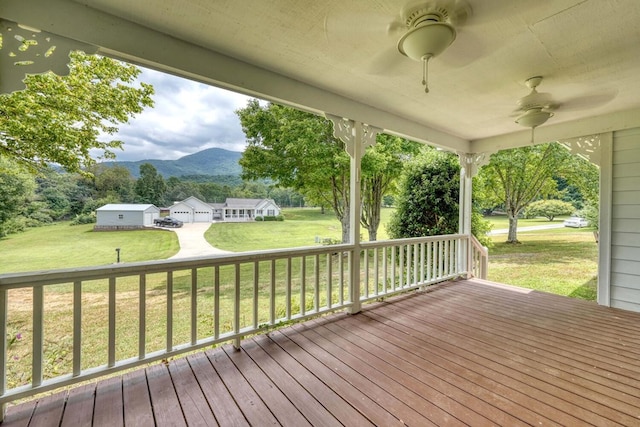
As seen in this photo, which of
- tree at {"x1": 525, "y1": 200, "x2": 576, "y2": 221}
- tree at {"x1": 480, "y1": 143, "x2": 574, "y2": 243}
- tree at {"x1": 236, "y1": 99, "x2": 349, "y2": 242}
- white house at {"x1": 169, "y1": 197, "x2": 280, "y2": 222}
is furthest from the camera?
tree at {"x1": 525, "y1": 200, "x2": 576, "y2": 221}

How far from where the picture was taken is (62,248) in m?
2.08

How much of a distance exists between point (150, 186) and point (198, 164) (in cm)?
48

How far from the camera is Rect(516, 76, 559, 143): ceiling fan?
101 inches

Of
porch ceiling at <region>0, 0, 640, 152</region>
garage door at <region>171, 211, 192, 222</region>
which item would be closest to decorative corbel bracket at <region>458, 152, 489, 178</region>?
porch ceiling at <region>0, 0, 640, 152</region>

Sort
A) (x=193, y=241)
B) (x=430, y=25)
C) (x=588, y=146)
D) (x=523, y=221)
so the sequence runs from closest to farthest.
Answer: (x=430, y=25), (x=193, y=241), (x=588, y=146), (x=523, y=221)

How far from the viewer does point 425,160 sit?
5.70 meters

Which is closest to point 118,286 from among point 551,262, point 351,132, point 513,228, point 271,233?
point 271,233

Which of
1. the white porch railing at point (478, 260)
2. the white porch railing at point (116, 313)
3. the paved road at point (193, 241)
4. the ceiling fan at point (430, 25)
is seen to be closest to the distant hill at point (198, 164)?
the paved road at point (193, 241)

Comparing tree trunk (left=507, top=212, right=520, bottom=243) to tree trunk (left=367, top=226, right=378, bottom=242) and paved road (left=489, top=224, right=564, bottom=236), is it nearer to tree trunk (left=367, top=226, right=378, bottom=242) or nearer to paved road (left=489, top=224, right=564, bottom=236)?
paved road (left=489, top=224, right=564, bottom=236)

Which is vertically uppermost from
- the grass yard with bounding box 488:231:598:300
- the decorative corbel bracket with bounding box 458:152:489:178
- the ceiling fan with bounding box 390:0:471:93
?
the ceiling fan with bounding box 390:0:471:93

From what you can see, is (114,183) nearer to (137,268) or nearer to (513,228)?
(137,268)

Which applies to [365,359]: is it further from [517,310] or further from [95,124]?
[95,124]

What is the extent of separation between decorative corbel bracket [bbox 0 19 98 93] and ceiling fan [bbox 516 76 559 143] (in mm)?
3619

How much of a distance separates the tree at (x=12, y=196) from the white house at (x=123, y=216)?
20.7 inches
